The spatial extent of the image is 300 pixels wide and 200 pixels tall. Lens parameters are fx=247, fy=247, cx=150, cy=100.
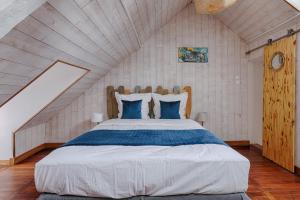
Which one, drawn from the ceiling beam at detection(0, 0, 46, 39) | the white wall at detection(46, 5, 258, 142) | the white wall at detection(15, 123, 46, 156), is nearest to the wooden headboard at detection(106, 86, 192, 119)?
the white wall at detection(46, 5, 258, 142)

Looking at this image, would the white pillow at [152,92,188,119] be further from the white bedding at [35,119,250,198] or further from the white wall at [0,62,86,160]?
the white bedding at [35,119,250,198]

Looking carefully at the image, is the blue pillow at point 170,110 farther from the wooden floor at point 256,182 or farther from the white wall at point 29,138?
the white wall at point 29,138

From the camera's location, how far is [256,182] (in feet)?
9.57

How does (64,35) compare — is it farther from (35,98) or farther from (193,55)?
(193,55)

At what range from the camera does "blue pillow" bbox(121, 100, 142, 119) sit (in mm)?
4312

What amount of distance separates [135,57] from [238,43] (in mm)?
2071

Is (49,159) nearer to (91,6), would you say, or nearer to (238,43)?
(91,6)

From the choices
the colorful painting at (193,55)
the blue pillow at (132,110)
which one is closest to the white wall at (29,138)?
the blue pillow at (132,110)

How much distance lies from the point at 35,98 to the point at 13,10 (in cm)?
300

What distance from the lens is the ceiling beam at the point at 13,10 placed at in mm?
1093

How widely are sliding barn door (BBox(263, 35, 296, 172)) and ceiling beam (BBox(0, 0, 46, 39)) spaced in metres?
3.18

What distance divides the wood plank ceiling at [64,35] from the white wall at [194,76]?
149cm

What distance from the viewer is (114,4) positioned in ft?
7.25

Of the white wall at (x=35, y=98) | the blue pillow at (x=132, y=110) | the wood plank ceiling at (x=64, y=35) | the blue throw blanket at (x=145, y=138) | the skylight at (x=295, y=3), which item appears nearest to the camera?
the wood plank ceiling at (x=64, y=35)
